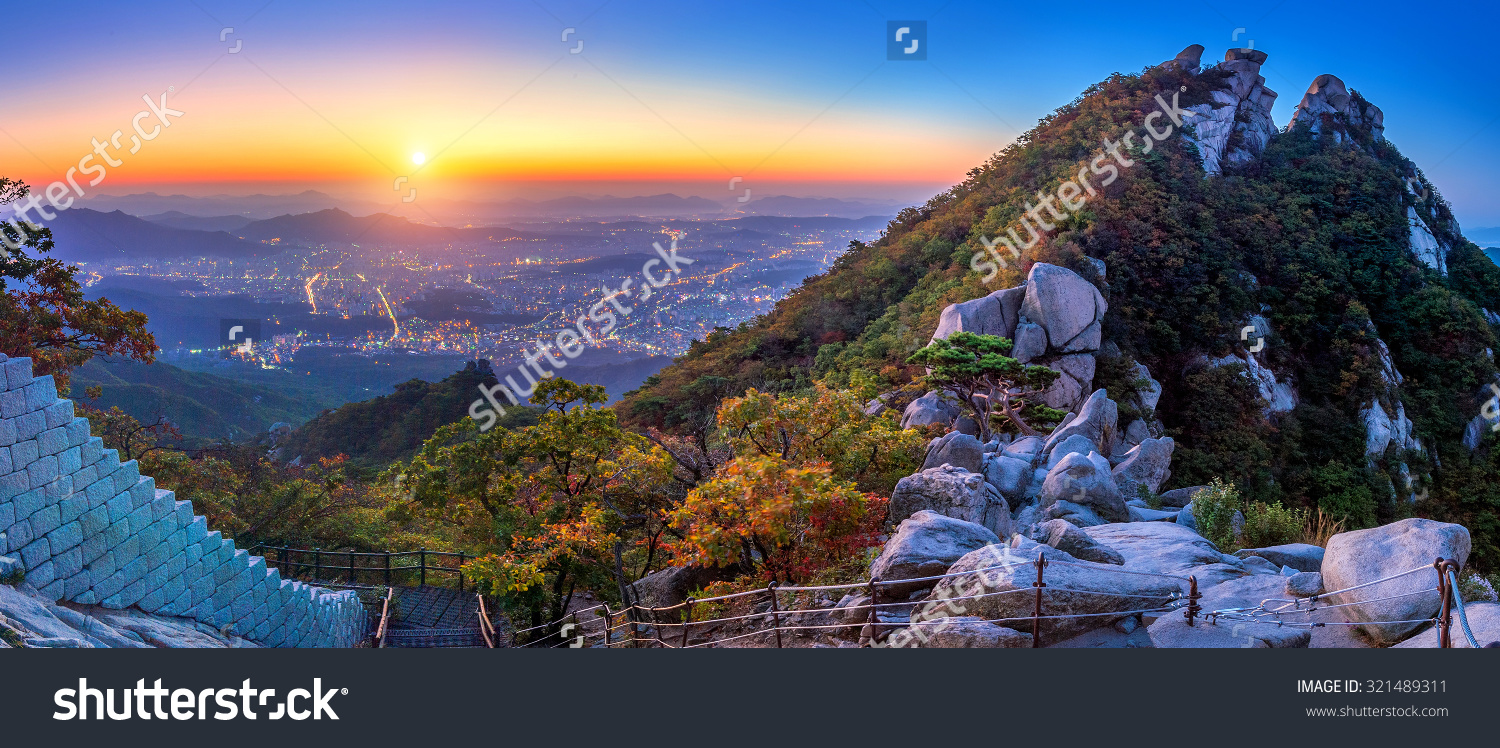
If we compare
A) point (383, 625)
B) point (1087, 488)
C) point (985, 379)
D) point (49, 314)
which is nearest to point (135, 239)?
point (49, 314)

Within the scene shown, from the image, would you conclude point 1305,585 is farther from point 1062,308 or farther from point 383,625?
point 1062,308

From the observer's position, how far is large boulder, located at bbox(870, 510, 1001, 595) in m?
7.93

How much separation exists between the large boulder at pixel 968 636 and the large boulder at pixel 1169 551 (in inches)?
89.9

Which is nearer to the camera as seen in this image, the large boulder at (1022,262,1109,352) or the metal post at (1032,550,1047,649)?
the metal post at (1032,550,1047,649)

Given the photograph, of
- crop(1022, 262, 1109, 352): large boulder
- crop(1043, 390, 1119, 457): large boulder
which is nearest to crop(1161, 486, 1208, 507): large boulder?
crop(1043, 390, 1119, 457): large boulder

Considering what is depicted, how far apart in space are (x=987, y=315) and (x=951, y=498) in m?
11.4

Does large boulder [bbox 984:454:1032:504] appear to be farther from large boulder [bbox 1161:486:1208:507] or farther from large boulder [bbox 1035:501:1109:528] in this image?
large boulder [bbox 1161:486:1208:507]

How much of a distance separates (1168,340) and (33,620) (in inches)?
1085

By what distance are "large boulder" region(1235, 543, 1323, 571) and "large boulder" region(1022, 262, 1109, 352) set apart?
→ 1217 cm

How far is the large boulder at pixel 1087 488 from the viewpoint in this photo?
1102 cm

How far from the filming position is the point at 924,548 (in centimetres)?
815

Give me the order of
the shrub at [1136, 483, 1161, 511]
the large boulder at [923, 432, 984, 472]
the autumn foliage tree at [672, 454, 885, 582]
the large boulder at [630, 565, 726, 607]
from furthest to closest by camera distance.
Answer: the shrub at [1136, 483, 1161, 511] → the large boulder at [923, 432, 984, 472] → the large boulder at [630, 565, 726, 607] → the autumn foliage tree at [672, 454, 885, 582]

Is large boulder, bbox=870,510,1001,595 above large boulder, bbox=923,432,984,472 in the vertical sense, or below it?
below

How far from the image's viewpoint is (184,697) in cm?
599
